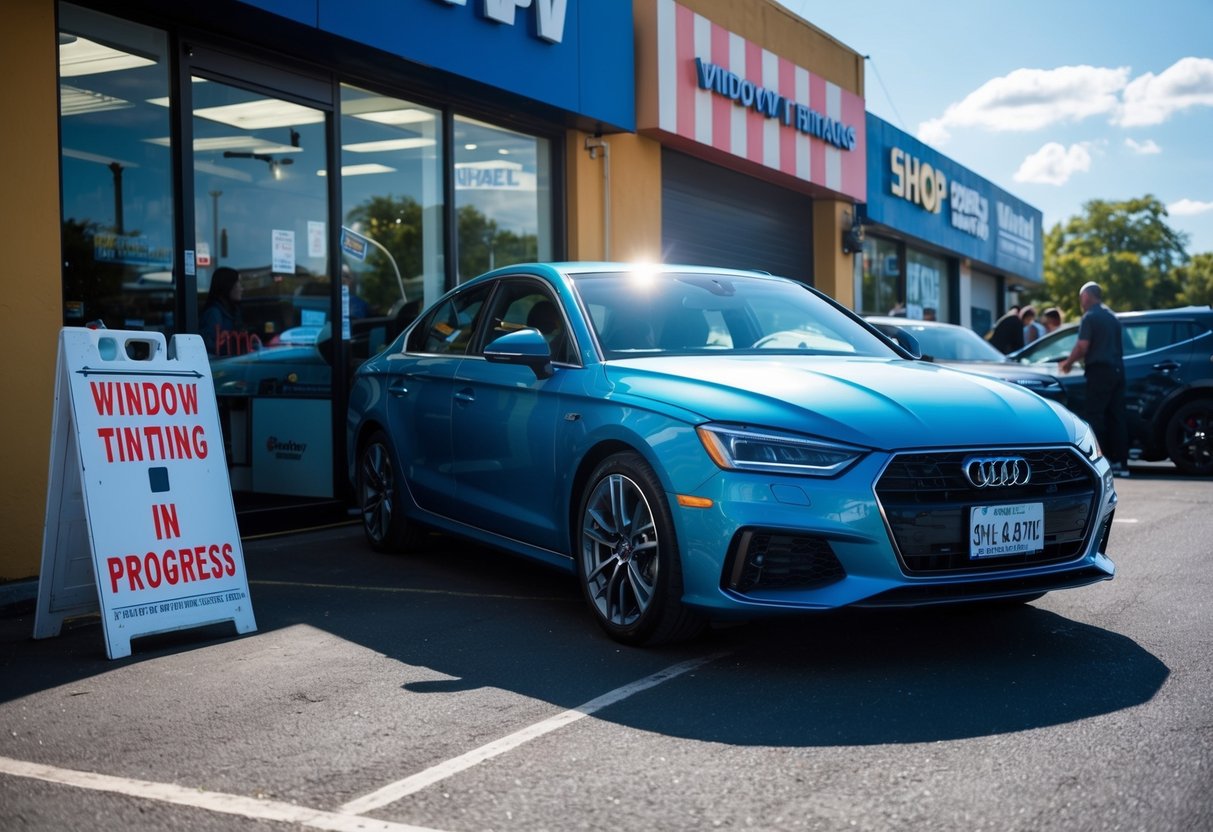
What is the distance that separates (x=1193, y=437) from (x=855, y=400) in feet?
30.5

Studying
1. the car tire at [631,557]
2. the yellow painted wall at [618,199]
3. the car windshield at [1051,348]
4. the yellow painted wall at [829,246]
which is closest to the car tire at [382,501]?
the car tire at [631,557]

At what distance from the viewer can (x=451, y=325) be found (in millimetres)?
6602

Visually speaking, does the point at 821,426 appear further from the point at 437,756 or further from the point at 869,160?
the point at 869,160

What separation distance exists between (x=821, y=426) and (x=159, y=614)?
112 inches

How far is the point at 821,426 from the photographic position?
420cm

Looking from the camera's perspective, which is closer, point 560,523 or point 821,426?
point 821,426

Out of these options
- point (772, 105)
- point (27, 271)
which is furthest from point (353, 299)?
point (772, 105)

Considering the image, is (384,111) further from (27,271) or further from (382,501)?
(382,501)

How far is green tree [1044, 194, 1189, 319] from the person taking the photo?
9869 centimetres

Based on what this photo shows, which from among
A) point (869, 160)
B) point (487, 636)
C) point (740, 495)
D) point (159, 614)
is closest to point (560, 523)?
point (487, 636)

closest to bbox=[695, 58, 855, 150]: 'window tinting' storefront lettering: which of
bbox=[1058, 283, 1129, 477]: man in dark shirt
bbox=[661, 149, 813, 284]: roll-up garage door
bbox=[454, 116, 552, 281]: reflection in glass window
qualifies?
bbox=[661, 149, 813, 284]: roll-up garage door

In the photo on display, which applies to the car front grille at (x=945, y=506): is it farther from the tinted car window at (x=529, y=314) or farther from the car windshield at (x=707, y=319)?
the tinted car window at (x=529, y=314)

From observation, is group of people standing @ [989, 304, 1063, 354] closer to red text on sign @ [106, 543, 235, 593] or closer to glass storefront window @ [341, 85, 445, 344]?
glass storefront window @ [341, 85, 445, 344]

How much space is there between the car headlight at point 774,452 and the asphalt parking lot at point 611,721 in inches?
28.4
